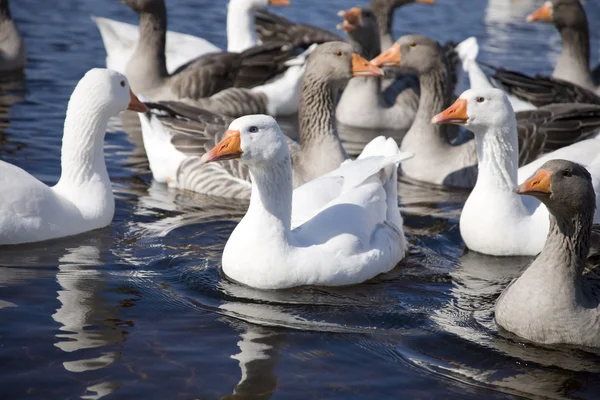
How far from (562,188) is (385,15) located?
9298 millimetres

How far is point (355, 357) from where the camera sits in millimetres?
6617

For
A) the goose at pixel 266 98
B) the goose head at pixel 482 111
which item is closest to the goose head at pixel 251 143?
the goose head at pixel 482 111

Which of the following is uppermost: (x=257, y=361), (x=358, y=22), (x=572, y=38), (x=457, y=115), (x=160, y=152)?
(x=358, y=22)

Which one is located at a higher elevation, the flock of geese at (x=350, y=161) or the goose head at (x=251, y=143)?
Answer: the goose head at (x=251, y=143)

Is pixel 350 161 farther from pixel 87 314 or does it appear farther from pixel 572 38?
pixel 572 38

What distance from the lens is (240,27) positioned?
1541 centimetres

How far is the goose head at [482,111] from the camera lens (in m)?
8.88

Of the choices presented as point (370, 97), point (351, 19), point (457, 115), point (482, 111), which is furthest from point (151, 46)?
point (482, 111)

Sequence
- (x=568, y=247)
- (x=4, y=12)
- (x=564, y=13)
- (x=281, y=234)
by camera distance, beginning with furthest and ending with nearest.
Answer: (x=4, y=12) < (x=564, y=13) < (x=281, y=234) < (x=568, y=247)

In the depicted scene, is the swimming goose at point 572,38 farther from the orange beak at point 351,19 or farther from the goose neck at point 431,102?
the goose neck at point 431,102

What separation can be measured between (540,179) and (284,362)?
6.56ft

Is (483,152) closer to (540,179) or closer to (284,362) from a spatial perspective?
(540,179)

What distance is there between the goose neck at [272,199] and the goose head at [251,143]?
0.10m

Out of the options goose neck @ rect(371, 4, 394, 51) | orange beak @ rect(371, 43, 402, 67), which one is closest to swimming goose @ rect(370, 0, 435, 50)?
goose neck @ rect(371, 4, 394, 51)
